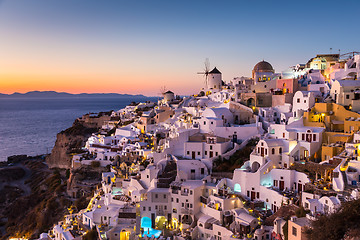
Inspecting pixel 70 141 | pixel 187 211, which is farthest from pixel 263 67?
Answer: pixel 70 141

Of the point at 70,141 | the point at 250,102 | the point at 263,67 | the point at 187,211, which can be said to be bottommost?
the point at 187,211

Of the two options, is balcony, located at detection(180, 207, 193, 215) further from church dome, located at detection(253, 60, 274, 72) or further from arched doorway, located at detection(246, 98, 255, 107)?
church dome, located at detection(253, 60, 274, 72)

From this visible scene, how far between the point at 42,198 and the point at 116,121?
18.0m

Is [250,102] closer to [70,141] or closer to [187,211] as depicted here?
[187,211]

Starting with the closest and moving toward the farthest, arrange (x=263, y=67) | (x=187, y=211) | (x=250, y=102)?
(x=187, y=211) < (x=250, y=102) < (x=263, y=67)

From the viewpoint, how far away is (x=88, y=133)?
176 feet

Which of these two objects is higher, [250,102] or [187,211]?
[250,102]

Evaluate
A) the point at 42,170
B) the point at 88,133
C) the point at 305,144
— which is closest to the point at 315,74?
the point at 305,144

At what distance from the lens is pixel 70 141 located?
169ft

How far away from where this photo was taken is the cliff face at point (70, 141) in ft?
161

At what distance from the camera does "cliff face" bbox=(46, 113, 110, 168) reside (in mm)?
49159

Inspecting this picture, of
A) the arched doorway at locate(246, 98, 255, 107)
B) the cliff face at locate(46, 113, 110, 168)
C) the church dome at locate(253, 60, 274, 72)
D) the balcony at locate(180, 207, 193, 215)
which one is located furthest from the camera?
the cliff face at locate(46, 113, 110, 168)

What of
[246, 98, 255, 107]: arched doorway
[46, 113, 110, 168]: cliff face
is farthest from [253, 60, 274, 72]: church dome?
[46, 113, 110, 168]: cliff face

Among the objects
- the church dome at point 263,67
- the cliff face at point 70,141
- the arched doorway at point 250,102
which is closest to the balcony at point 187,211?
the arched doorway at point 250,102
